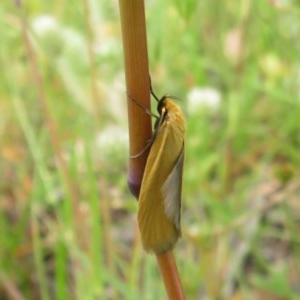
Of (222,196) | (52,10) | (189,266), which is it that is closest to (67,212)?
(189,266)

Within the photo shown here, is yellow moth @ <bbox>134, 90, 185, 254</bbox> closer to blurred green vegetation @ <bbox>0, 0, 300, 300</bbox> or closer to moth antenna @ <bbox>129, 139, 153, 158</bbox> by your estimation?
moth antenna @ <bbox>129, 139, 153, 158</bbox>

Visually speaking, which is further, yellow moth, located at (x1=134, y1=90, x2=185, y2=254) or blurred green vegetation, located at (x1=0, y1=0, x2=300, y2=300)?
blurred green vegetation, located at (x1=0, y1=0, x2=300, y2=300)

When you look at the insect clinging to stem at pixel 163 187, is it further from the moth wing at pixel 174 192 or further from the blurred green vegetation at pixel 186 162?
the blurred green vegetation at pixel 186 162

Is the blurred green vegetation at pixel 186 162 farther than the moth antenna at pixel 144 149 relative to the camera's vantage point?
Yes

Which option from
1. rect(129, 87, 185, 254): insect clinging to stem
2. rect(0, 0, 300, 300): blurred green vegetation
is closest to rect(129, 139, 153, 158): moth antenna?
rect(129, 87, 185, 254): insect clinging to stem

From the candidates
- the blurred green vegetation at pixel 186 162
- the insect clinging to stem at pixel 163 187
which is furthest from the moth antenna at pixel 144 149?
the blurred green vegetation at pixel 186 162

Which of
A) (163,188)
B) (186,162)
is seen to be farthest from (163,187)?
(186,162)

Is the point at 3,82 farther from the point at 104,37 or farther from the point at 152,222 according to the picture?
the point at 152,222
